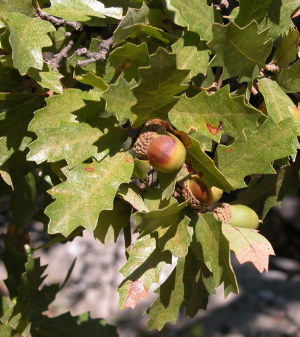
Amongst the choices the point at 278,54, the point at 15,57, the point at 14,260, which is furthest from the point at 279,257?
the point at 15,57

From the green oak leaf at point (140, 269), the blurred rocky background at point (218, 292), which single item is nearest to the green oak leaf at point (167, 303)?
the green oak leaf at point (140, 269)

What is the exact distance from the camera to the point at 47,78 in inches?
34.3

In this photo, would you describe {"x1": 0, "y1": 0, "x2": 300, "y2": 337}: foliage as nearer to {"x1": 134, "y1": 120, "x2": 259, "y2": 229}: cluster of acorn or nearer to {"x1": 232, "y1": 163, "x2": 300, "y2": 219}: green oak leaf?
{"x1": 134, "y1": 120, "x2": 259, "y2": 229}: cluster of acorn

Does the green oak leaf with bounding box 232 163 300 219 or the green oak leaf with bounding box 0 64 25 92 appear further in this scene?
the green oak leaf with bounding box 232 163 300 219

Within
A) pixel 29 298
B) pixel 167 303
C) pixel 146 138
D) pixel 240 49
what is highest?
pixel 240 49

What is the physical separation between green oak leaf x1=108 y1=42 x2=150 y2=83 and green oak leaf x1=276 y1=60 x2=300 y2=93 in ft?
0.85

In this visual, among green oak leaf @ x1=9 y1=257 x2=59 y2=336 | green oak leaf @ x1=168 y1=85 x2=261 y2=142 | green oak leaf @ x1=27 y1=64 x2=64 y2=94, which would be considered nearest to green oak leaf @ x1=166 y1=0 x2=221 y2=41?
green oak leaf @ x1=168 y1=85 x2=261 y2=142

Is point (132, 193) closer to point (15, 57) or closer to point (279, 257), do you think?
point (15, 57)

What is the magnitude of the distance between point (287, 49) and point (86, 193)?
0.44 meters

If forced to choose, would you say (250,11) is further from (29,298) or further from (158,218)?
(29,298)

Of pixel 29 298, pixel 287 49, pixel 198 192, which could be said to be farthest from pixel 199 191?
pixel 29 298

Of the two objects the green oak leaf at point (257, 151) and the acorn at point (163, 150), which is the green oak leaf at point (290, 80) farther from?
the acorn at point (163, 150)

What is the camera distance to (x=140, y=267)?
88 centimetres

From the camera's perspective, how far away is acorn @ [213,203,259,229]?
2.91ft
